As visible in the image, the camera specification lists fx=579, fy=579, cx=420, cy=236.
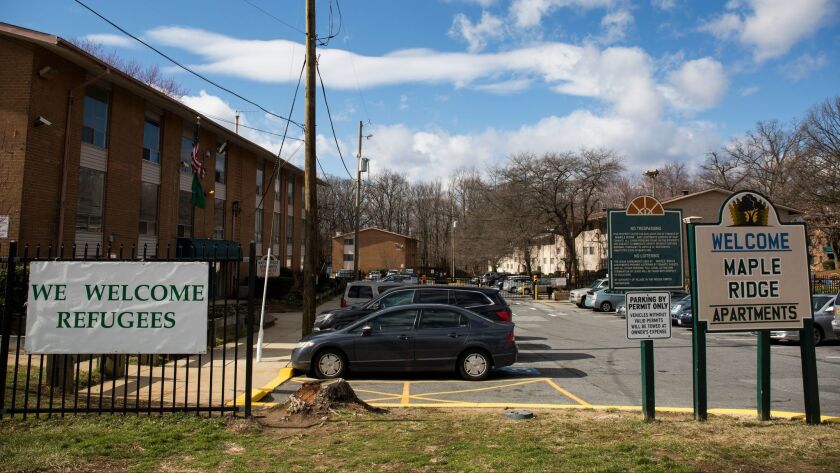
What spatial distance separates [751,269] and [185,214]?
2510cm

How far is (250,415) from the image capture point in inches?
267

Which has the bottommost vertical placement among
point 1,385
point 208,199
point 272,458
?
point 272,458

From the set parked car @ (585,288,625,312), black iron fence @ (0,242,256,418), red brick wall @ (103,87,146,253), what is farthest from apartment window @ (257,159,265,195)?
black iron fence @ (0,242,256,418)

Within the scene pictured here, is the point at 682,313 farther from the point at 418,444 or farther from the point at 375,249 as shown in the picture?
the point at 375,249

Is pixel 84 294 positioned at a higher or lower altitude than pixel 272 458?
higher

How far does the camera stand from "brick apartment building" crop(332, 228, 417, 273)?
277 ft

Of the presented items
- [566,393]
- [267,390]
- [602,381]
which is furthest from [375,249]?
[566,393]

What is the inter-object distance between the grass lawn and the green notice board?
5.47 ft

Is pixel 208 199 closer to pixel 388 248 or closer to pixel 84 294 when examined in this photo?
pixel 84 294

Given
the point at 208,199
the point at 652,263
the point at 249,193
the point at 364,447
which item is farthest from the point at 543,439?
the point at 249,193

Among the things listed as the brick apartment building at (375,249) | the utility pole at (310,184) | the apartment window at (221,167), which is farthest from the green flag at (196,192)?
the brick apartment building at (375,249)

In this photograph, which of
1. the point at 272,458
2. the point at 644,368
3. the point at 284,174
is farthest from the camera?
the point at 284,174

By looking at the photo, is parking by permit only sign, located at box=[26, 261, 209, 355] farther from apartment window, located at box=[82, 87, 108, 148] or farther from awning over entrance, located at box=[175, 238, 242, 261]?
apartment window, located at box=[82, 87, 108, 148]

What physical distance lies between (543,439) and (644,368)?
1.83 meters
